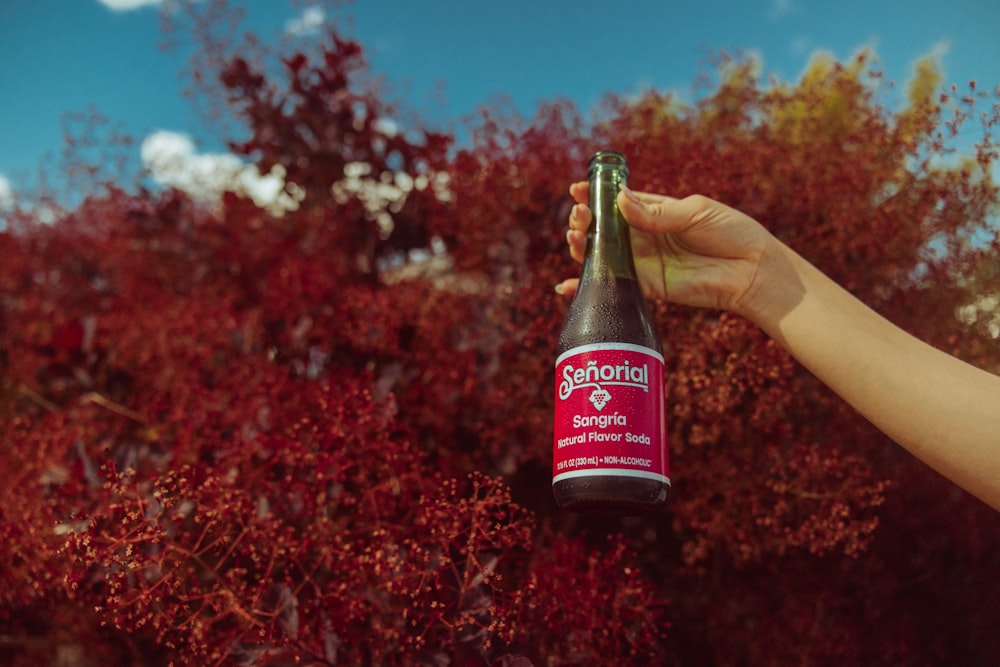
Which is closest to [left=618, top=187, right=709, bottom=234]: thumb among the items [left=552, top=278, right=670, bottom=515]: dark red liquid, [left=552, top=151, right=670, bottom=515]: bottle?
[left=552, top=278, right=670, bottom=515]: dark red liquid

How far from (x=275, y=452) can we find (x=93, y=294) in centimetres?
133

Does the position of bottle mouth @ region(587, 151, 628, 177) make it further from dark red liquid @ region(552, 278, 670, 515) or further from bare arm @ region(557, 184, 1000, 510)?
dark red liquid @ region(552, 278, 670, 515)

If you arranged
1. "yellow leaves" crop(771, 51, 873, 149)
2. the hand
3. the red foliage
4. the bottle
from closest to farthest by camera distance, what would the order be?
the bottle
the red foliage
the hand
"yellow leaves" crop(771, 51, 873, 149)

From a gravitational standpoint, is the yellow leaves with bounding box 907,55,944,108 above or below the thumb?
above

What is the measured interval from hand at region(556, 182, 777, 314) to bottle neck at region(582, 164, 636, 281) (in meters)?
0.02

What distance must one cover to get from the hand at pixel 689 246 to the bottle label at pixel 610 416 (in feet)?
0.99

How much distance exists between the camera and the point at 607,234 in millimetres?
1460

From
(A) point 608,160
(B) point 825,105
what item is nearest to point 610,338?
(A) point 608,160

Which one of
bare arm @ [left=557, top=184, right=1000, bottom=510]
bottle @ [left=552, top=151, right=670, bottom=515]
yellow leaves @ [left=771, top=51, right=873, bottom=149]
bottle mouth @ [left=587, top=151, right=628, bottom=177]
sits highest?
yellow leaves @ [left=771, top=51, right=873, bottom=149]

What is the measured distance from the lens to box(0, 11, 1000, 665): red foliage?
120cm

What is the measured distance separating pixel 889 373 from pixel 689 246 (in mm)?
419

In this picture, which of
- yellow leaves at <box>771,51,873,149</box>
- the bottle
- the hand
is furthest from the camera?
yellow leaves at <box>771,51,873,149</box>

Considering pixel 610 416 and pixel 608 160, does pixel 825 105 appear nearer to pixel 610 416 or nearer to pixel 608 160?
pixel 608 160

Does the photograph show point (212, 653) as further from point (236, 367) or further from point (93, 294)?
point (93, 294)
